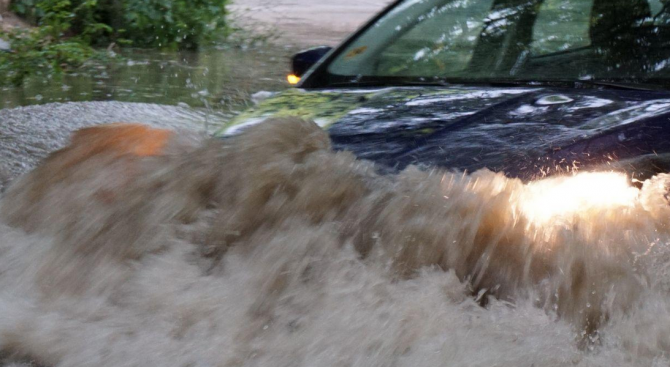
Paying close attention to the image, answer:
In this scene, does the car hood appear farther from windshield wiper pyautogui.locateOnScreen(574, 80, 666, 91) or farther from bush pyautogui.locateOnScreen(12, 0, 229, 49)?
bush pyautogui.locateOnScreen(12, 0, 229, 49)

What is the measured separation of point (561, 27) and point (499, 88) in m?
0.68

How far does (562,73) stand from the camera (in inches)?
145

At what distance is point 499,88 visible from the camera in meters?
3.62

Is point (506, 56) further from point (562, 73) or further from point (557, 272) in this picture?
point (557, 272)

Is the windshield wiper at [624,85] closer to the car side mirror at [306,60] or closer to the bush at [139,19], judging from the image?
the car side mirror at [306,60]

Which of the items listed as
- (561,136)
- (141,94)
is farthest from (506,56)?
(141,94)

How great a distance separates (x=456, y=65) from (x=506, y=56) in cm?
22

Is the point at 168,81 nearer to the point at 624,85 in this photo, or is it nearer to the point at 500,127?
the point at 624,85

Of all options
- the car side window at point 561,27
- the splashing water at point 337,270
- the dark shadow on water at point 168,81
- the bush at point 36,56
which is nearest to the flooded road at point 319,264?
the splashing water at point 337,270

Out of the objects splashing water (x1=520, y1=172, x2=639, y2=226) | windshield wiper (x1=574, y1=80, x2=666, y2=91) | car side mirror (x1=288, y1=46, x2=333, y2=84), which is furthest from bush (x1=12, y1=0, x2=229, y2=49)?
splashing water (x1=520, y1=172, x2=639, y2=226)

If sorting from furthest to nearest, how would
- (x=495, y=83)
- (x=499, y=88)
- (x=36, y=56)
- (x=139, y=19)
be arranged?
(x=139, y=19)
(x=36, y=56)
(x=495, y=83)
(x=499, y=88)

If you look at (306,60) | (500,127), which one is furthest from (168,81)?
(500,127)

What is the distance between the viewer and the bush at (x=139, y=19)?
35.3ft

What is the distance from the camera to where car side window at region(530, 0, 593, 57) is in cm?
397
